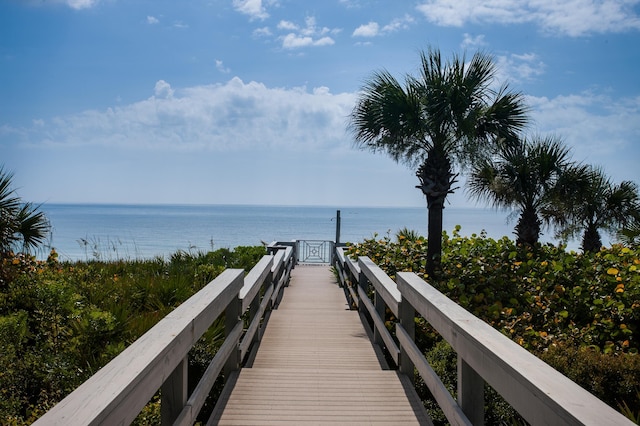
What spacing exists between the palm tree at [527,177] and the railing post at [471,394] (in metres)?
10.6

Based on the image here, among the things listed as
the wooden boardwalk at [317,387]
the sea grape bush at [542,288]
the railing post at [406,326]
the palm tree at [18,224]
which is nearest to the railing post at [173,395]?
the wooden boardwalk at [317,387]

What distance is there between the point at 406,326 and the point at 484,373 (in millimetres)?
1905

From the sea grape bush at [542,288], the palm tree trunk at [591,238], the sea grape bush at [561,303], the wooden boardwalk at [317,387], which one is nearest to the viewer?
the wooden boardwalk at [317,387]

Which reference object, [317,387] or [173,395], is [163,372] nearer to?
[173,395]

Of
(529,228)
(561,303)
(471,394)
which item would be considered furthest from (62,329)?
(529,228)

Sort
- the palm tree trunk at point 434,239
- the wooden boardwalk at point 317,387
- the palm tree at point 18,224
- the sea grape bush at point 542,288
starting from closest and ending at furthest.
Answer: the wooden boardwalk at point 317,387
the sea grape bush at point 542,288
the palm tree at point 18,224
the palm tree trunk at point 434,239

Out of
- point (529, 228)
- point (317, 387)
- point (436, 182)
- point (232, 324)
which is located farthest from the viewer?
point (529, 228)

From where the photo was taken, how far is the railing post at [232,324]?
4156 mm

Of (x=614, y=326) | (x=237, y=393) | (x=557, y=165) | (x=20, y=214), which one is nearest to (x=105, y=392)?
(x=237, y=393)

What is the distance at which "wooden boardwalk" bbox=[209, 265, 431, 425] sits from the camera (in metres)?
3.40

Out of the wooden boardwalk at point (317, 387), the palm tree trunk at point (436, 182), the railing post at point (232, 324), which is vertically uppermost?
the palm tree trunk at point (436, 182)

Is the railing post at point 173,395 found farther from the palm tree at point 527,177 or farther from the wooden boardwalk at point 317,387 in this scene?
the palm tree at point 527,177

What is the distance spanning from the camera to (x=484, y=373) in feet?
7.08

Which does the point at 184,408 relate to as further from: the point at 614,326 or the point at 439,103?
the point at 439,103
